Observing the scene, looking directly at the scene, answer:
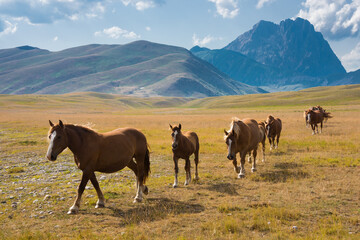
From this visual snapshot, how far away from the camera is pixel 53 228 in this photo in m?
7.73

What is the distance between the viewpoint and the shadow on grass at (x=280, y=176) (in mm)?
12590

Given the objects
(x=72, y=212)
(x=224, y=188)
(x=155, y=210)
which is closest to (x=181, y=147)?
(x=224, y=188)

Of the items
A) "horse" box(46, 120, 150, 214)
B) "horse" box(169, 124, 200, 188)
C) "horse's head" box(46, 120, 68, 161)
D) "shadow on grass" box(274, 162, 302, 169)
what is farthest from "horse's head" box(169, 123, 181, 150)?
"shadow on grass" box(274, 162, 302, 169)

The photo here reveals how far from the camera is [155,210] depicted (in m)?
8.91

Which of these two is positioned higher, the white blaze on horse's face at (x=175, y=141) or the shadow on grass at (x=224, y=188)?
the white blaze on horse's face at (x=175, y=141)

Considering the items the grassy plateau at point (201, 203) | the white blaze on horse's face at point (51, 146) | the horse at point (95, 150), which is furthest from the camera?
the horse at point (95, 150)

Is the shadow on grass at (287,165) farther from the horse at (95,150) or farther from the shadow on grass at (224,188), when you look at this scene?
the horse at (95,150)

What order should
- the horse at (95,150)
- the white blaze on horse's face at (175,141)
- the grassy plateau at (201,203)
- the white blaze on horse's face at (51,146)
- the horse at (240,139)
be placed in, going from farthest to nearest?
the horse at (240,139) → the white blaze on horse's face at (175,141) → the horse at (95,150) → the white blaze on horse's face at (51,146) → the grassy plateau at (201,203)

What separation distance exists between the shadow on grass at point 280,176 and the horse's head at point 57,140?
8911 millimetres

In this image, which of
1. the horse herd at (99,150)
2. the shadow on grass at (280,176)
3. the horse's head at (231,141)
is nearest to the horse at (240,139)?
the horse's head at (231,141)

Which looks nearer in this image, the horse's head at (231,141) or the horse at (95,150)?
the horse at (95,150)

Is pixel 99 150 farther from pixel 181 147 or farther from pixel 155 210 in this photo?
pixel 181 147

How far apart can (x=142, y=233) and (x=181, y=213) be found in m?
1.84

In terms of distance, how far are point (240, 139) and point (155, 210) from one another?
21.8ft
